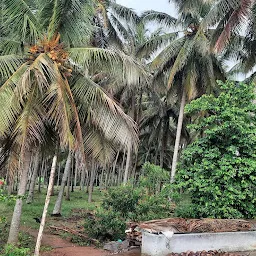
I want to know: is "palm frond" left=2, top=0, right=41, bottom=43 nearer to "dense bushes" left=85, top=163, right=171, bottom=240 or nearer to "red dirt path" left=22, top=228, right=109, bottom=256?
"dense bushes" left=85, top=163, right=171, bottom=240

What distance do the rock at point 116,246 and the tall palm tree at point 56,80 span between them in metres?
2.83

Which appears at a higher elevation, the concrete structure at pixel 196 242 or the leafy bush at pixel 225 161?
the leafy bush at pixel 225 161

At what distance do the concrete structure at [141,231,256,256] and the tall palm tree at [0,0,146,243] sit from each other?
2.97 metres

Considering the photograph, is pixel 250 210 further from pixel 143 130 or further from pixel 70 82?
pixel 143 130

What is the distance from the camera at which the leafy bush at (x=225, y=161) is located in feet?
32.4

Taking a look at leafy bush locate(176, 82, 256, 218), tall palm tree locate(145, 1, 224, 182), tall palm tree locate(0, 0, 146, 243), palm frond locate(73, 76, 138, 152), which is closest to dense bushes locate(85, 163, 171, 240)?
leafy bush locate(176, 82, 256, 218)

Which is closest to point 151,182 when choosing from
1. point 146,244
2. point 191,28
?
point 146,244

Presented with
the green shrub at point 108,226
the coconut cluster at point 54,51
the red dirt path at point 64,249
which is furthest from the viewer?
the green shrub at point 108,226

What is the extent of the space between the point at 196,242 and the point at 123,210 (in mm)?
3508

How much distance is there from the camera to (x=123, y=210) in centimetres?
1186

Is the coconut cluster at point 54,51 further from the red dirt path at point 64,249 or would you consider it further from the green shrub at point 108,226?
the red dirt path at point 64,249

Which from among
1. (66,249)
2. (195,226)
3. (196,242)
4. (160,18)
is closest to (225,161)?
(195,226)

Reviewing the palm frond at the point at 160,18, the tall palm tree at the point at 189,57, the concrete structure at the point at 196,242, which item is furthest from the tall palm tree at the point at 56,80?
the palm frond at the point at 160,18

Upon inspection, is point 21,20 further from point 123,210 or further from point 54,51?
point 123,210
